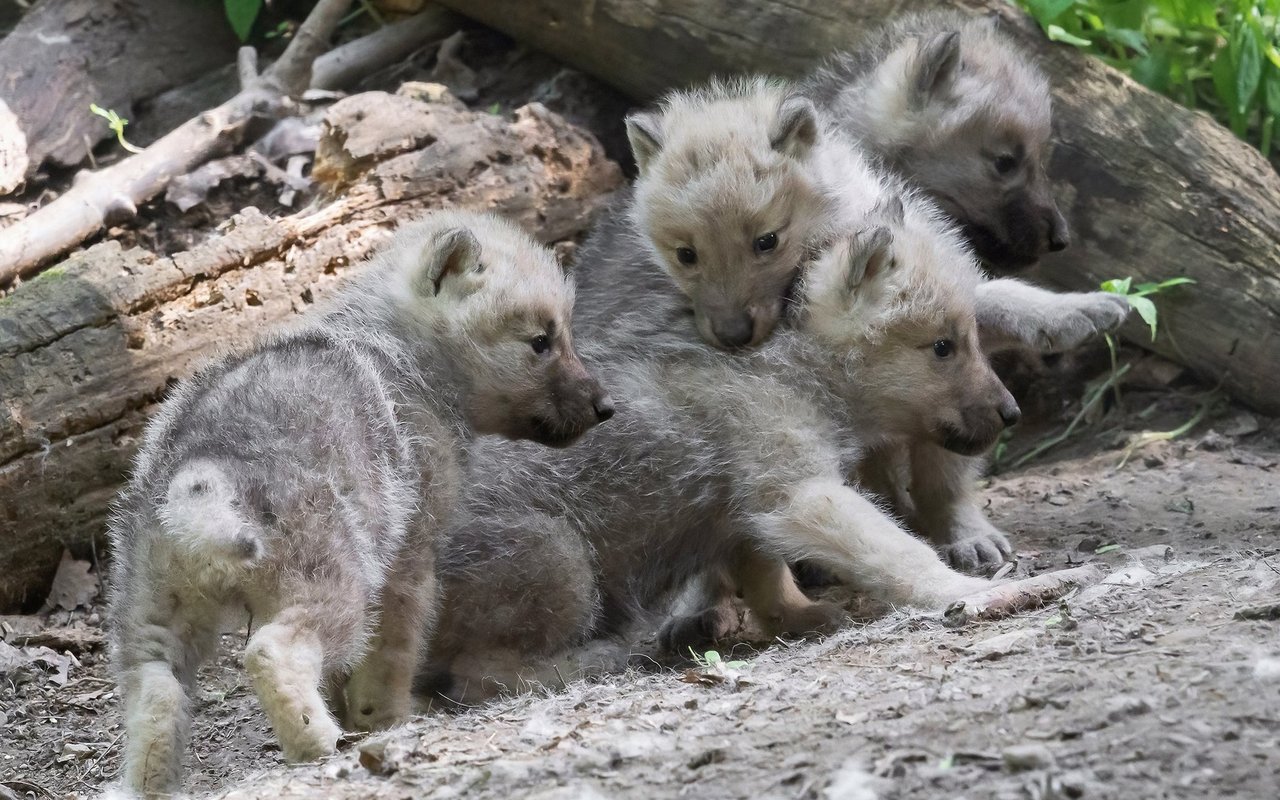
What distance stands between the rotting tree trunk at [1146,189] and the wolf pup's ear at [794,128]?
149 centimetres

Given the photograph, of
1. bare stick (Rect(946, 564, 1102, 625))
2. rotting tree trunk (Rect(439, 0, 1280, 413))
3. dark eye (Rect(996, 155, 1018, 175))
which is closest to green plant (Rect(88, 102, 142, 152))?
rotting tree trunk (Rect(439, 0, 1280, 413))

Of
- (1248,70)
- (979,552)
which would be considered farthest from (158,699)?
(1248,70)

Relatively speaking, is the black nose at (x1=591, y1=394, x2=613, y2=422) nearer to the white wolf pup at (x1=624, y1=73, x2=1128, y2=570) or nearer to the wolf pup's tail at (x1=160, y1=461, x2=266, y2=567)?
the white wolf pup at (x1=624, y1=73, x2=1128, y2=570)

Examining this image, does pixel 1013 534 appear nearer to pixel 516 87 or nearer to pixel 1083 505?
pixel 1083 505

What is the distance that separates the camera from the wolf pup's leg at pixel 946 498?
5.41 metres

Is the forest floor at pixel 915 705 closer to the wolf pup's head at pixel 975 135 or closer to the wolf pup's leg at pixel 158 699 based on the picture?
the wolf pup's leg at pixel 158 699

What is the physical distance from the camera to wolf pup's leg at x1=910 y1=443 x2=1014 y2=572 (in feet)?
17.8

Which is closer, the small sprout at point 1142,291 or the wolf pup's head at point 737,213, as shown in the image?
the wolf pup's head at point 737,213

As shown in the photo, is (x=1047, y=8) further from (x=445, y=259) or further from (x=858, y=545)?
(x=445, y=259)

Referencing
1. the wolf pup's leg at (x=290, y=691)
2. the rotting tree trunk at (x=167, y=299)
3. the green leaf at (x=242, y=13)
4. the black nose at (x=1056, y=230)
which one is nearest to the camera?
the wolf pup's leg at (x=290, y=691)

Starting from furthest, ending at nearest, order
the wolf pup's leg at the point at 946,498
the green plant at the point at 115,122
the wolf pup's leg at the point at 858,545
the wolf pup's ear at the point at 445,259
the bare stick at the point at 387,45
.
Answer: the bare stick at the point at 387,45
the green plant at the point at 115,122
the wolf pup's leg at the point at 946,498
the wolf pup's ear at the point at 445,259
the wolf pup's leg at the point at 858,545

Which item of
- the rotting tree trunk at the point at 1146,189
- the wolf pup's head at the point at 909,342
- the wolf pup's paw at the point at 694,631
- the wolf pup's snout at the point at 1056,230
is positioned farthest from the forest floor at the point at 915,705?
the wolf pup's snout at the point at 1056,230

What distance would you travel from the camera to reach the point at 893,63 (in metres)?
6.01

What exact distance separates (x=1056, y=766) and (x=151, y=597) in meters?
2.54
